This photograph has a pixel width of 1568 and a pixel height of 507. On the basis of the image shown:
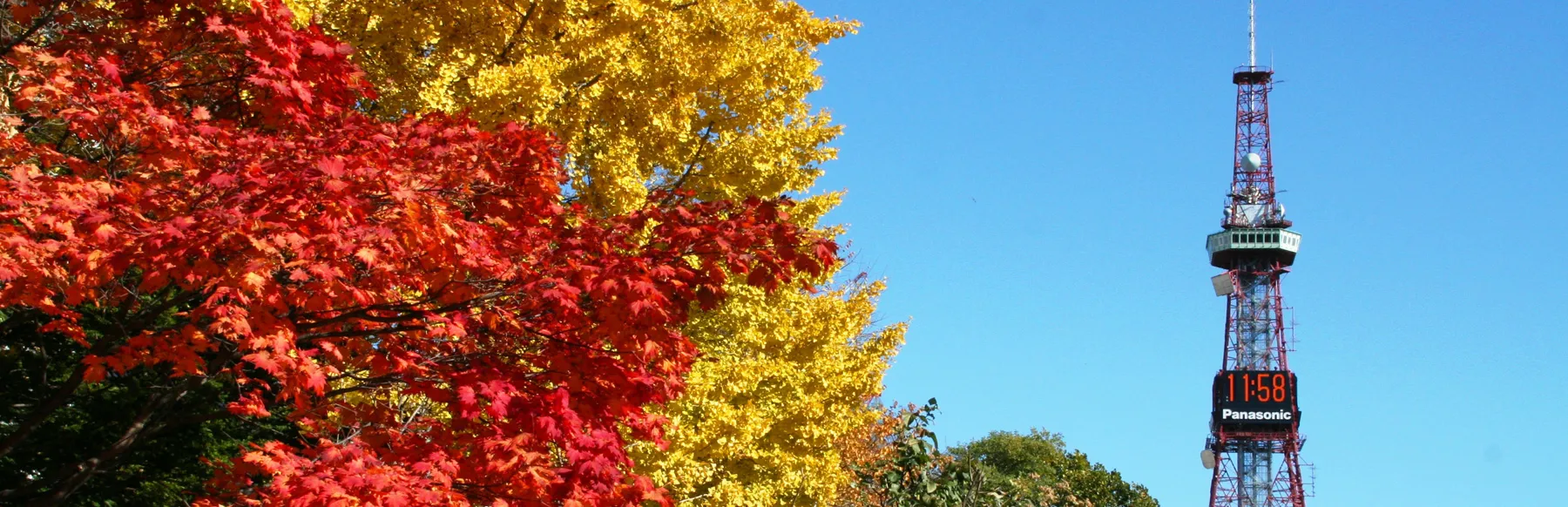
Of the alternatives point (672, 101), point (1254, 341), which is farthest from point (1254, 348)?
point (672, 101)

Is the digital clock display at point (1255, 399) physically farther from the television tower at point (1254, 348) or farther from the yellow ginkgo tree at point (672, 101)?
the yellow ginkgo tree at point (672, 101)

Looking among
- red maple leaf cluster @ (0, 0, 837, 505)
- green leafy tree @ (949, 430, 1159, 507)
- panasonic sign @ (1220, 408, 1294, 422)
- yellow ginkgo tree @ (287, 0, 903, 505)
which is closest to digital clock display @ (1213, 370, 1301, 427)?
panasonic sign @ (1220, 408, 1294, 422)

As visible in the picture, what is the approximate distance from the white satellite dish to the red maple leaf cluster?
415 feet

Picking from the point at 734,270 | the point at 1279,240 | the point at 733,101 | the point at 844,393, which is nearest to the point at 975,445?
the point at 1279,240

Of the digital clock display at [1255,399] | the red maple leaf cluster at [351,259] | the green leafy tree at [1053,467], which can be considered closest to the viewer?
the red maple leaf cluster at [351,259]

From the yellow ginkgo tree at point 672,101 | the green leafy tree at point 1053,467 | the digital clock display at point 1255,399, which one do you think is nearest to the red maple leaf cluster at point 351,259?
the yellow ginkgo tree at point 672,101

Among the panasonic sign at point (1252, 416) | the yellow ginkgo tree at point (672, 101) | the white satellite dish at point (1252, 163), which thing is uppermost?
the white satellite dish at point (1252, 163)

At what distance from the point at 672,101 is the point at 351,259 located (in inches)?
232

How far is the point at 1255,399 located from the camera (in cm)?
12712

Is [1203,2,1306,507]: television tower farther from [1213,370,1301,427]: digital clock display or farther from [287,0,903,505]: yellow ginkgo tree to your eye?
[287,0,903,505]: yellow ginkgo tree

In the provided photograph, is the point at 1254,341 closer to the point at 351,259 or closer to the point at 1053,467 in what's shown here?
the point at 1053,467

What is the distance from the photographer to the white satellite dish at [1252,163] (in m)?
130

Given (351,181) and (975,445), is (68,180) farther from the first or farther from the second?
(975,445)

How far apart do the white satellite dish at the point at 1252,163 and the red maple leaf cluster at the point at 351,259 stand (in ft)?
415
